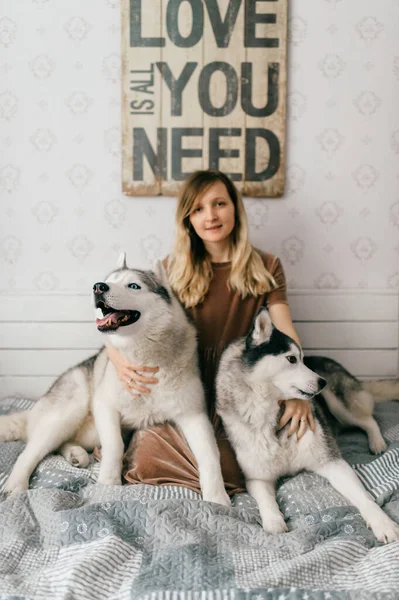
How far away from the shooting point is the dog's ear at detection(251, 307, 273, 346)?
1.78m

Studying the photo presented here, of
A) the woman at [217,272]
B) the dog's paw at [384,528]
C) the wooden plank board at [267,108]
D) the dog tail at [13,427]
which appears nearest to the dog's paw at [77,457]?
the dog tail at [13,427]

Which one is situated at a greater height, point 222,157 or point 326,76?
point 326,76

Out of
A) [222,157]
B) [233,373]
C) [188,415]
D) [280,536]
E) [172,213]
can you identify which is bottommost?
[280,536]

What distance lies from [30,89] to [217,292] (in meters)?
1.62

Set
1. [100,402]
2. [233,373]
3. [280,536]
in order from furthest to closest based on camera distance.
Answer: [100,402] → [233,373] → [280,536]

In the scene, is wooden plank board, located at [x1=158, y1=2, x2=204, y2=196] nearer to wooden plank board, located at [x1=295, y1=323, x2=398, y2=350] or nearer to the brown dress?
the brown dress

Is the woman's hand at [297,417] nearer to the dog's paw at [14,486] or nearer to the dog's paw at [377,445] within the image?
the dog's paw at [377,445]

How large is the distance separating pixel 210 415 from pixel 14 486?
0.83 m

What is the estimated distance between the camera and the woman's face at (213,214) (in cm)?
230

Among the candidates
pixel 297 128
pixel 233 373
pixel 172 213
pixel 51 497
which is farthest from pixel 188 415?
pixel 297 128

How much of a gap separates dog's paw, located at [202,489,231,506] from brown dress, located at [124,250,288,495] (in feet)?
0.33

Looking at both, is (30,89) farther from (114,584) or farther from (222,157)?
(114,584)

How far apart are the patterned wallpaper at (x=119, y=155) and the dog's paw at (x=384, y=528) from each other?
5.28 feet

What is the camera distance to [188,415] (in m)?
1.98
